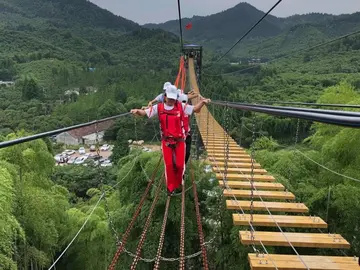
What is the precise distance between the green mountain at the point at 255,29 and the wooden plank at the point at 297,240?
56908 mm

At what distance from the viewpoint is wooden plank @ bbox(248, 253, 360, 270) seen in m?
2.00

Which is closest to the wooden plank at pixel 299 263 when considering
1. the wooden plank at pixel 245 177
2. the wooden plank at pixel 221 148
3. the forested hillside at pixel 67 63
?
the wooden plank at pixel 245 177

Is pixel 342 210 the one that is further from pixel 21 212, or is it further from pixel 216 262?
pixel 21 212

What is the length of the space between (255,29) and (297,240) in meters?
91.4

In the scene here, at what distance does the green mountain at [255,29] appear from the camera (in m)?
62.9

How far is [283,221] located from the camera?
8.65 feet

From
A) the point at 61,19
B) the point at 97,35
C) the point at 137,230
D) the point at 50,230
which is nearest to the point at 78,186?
the point at 50,230

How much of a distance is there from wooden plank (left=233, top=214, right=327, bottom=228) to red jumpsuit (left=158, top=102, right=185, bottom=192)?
2.30 feet

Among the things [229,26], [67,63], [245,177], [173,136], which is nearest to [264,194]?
[245,177]

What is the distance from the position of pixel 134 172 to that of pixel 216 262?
232cm

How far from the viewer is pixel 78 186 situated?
60.7 feet

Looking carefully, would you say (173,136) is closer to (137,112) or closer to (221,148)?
(137,112)

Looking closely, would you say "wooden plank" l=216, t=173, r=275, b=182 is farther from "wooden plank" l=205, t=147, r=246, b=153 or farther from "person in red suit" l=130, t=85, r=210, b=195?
"wooden plank" l=205, t=147, r=246, b=153

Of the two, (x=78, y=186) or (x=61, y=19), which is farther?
(x=61, y=19)
